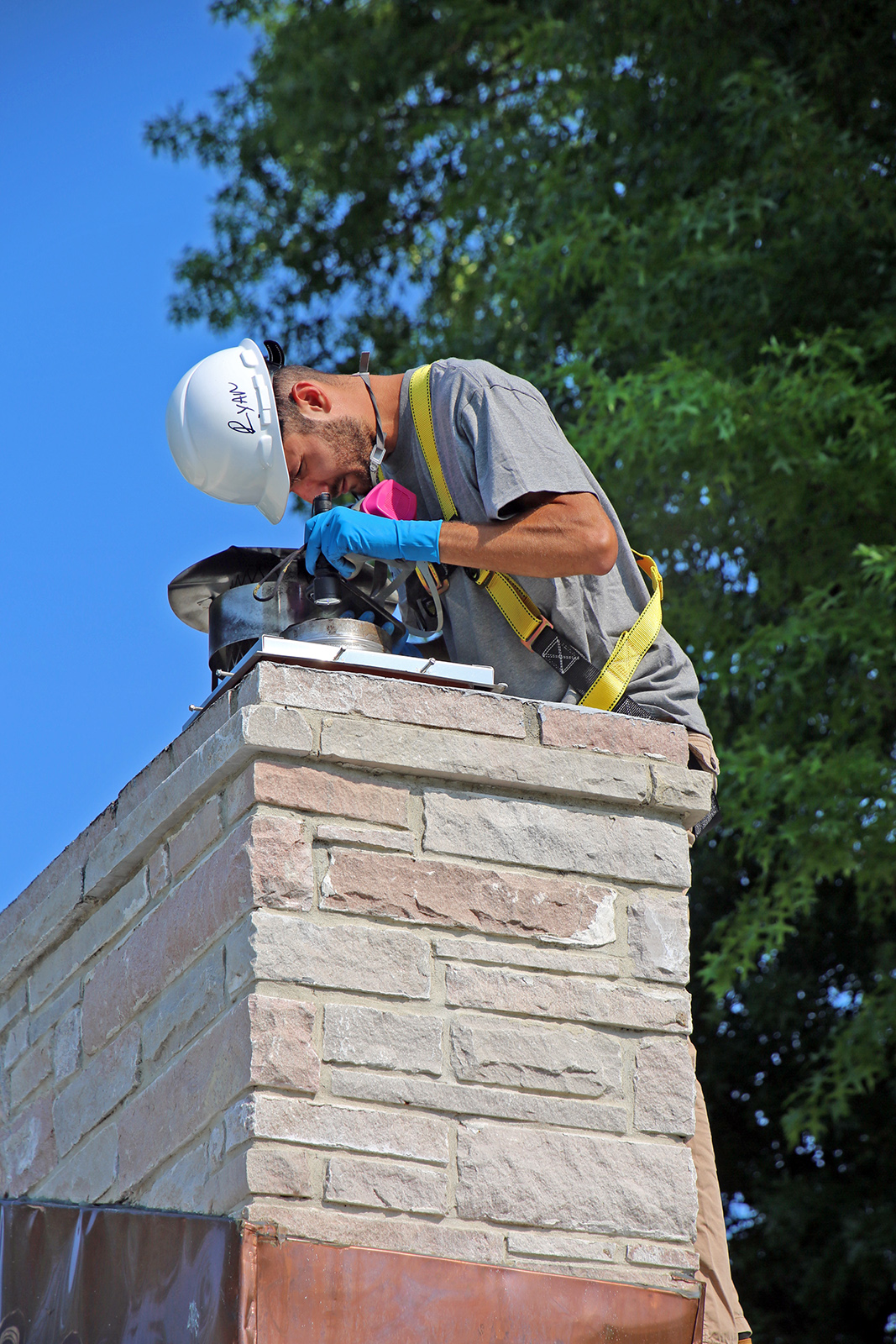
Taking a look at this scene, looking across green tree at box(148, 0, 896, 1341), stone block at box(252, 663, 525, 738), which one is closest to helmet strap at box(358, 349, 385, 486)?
stone block at box(252, 663, 525, 738)

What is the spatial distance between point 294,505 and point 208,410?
7.44m

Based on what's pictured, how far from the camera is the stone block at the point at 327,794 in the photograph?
273cm

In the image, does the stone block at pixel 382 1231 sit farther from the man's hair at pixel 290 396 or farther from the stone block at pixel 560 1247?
the man's hair at pixel 290 396

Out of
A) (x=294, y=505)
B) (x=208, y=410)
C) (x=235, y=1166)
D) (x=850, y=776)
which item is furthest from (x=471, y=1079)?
(x=294, y=505)

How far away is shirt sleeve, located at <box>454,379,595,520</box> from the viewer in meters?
3.09

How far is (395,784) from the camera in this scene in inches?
111

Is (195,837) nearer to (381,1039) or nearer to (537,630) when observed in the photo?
(381,1039)

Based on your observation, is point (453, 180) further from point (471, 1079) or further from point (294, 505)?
point (471, 1079)

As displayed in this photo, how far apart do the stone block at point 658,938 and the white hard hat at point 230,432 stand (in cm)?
118

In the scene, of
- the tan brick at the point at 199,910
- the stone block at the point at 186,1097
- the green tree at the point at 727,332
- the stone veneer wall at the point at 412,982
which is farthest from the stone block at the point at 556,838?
the green tree at the point at 727,332

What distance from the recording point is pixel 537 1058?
2.76 meters

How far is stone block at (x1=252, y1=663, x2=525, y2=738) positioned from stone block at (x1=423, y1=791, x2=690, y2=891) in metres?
0.13

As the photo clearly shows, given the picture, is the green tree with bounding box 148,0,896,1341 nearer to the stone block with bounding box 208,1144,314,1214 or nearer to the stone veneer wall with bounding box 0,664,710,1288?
the stone veneer wall with bounding box 0,664,710,1288

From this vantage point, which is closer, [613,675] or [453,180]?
[613,675]
